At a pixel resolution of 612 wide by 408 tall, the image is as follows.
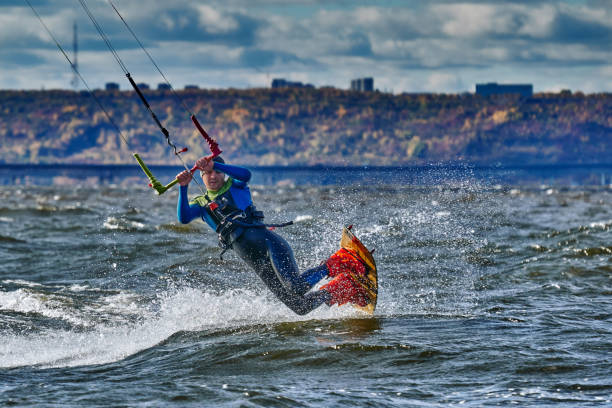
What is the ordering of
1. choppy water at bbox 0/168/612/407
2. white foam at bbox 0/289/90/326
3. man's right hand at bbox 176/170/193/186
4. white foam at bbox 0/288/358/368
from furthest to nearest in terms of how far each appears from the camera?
1. white foam at bbox 0/289/90/326
2. man's right hand at bbox 176/170/193/186
3. white foam at bbox 0/288/358/368
4. choppy water at bbox 0/168/612/407

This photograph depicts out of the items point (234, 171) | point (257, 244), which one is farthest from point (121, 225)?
point (234, 171)

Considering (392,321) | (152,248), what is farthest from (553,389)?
(152,248)

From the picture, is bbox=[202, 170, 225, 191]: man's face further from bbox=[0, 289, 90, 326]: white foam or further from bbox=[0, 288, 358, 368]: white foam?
bbox=[0, 289, 90, 326]: white foam

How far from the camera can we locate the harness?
11.4 meters

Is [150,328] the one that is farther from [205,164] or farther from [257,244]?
[205,164]

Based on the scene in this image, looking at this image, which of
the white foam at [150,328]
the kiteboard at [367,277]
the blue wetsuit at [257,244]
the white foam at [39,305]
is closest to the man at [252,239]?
the blue wetsuit at [257,244]

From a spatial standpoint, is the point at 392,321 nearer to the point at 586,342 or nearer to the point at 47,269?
Result: the point at 586,342

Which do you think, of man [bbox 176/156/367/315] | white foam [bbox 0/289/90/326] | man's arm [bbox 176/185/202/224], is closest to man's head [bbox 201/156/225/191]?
man [bbox 176/156/367/315]

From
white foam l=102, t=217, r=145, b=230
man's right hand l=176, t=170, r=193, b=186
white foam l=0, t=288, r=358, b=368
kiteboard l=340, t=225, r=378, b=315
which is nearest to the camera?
white foam l=0, t=288, r=358, b=368

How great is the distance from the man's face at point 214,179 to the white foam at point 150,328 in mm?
1905

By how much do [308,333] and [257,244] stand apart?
1470mm

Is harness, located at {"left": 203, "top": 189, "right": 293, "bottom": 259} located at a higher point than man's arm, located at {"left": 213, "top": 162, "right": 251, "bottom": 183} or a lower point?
lower

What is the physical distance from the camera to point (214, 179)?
11469 millimetres

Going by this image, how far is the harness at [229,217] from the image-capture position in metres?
11.4
